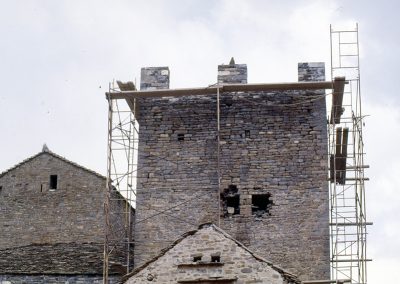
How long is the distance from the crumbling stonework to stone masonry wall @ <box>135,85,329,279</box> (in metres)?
0.03

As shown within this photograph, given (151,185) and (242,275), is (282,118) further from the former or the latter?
(242,275)

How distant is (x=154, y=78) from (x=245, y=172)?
369 centimetres

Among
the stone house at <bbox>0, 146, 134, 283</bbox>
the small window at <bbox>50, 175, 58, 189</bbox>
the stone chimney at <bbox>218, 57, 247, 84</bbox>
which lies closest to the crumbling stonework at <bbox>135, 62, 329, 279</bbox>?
the stone chimney at <bbox>218, 57, 247, 84</bbox>

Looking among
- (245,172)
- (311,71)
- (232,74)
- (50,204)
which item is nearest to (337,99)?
(311,71)

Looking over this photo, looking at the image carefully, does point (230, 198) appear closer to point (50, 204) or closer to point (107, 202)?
point (107, 202)

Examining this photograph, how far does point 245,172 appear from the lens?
80.3 feet

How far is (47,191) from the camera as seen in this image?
92.6ft

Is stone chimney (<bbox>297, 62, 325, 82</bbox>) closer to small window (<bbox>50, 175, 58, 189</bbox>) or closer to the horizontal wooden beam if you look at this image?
the horizontal wooden beam

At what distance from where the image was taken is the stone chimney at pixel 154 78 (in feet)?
84.3

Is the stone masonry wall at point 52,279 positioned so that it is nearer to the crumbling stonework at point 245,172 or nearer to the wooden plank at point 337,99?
the crumbling stonework at point 245,172

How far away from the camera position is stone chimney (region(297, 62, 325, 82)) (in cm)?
2525

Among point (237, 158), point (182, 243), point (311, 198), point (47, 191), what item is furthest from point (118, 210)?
point (182, 243)

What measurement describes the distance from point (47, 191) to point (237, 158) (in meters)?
6.61

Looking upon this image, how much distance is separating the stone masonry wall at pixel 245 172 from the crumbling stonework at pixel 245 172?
0.03 m
